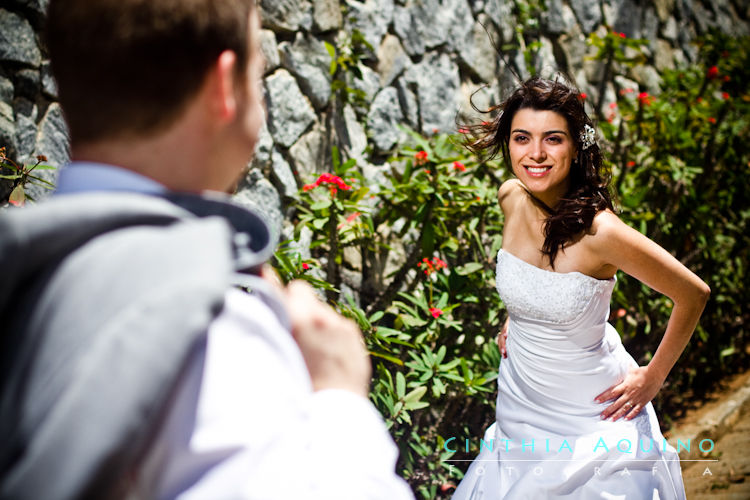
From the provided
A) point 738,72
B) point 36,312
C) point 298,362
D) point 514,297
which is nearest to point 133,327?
point 36,312

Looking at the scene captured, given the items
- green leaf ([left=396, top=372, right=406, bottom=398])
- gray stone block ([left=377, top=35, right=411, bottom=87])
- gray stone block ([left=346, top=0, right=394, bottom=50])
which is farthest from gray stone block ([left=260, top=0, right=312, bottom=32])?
green leaf ([left=396, top=372, right=406, bottom=398])

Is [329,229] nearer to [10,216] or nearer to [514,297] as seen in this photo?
[514,297]

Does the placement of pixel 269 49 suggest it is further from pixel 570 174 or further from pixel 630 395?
pixel 630 395

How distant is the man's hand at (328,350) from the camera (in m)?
0.71

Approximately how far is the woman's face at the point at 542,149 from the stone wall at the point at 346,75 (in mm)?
594

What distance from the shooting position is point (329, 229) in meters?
2.50

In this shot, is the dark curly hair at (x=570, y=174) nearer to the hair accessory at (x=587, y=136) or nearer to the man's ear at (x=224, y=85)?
the hair accessory at (x=587, y=136)

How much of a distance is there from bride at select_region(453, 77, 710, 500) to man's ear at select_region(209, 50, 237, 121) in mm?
1547

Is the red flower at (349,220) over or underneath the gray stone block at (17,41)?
underneath

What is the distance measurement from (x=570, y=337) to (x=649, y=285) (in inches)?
13.1

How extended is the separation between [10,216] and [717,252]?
4488 millimetres

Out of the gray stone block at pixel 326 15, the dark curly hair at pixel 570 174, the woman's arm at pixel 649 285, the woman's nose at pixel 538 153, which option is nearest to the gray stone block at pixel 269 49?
the gray stone block at pixel 326 15

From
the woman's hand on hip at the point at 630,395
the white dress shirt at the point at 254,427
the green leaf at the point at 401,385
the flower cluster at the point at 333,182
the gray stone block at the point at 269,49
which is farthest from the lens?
the gray stone block at the point at 269,49

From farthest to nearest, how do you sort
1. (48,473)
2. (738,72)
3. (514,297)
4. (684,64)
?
1. (684,64)
2. (738,72)
3. (514,297)
4. (48,473)
